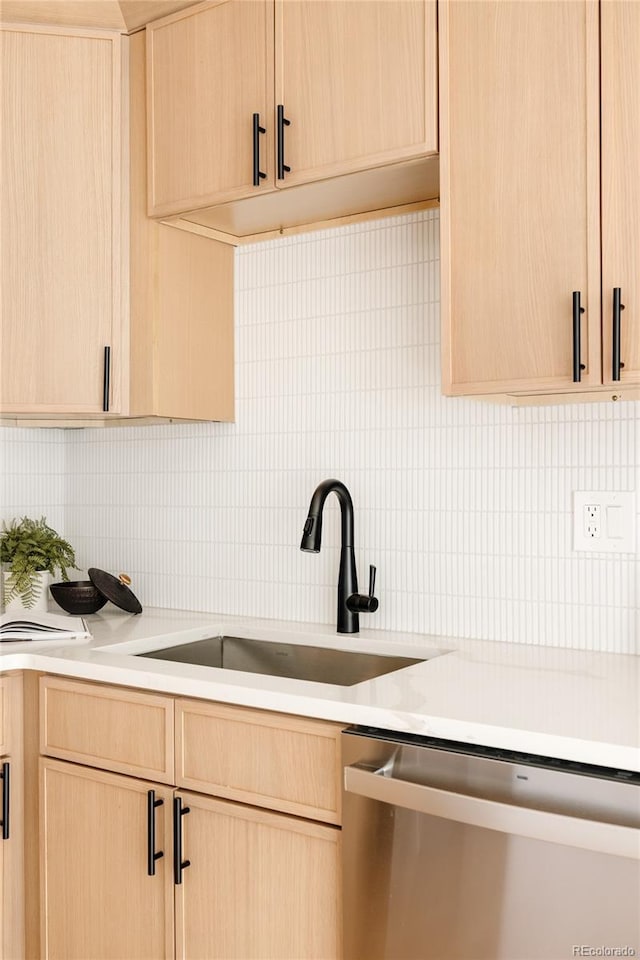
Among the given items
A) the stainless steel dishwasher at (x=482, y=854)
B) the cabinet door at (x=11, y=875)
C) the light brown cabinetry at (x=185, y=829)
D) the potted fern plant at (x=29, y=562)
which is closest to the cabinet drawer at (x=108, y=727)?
the light brown cabinetry at (x=185, y=829)

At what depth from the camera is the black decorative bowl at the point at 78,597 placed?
7.76 feet

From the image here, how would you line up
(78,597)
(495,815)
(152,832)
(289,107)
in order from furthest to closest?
(78,597), (289,107), (152,832), (495,815)

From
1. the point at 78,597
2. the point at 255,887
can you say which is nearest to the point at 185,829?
the point at 255,887

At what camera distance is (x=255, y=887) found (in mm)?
1593

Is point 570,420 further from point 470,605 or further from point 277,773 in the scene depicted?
point 277,773

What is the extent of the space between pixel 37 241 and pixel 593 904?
1818 mm

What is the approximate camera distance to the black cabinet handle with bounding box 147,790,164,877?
1706 millimetres

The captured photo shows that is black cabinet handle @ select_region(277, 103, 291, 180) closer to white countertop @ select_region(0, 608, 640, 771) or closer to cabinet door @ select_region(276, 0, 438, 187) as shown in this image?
cabinet door @ select_region(276, 0, 438, 187)

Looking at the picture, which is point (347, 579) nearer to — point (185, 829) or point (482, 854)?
point (185, 829)

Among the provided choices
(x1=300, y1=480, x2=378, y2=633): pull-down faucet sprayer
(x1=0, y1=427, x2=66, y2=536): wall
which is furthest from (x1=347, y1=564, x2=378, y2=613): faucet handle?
(x1=0, y1=427, x2=66, y2=536): wall

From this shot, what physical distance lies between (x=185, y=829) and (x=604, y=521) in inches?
39.9

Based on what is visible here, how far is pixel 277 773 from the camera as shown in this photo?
5.11 ft

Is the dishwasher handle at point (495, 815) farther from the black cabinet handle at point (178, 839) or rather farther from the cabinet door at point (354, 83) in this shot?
the cabinet door at point (354, 83)

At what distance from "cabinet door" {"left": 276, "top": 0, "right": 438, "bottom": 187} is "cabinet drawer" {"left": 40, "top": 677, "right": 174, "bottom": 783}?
112cm
